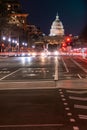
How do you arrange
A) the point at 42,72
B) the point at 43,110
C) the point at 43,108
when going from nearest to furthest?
the point at 43,110, the point at 43,108, the point at 42,72

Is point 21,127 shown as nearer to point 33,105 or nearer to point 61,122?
point 61,122

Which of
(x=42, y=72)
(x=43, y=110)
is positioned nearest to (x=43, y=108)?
(x=43, y=110)

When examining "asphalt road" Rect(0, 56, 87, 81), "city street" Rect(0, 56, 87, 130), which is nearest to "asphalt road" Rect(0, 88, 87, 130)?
"city street" Rect(0, 56, 87, 130)

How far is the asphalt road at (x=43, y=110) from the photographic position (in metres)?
11.7

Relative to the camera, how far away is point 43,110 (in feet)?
46.6

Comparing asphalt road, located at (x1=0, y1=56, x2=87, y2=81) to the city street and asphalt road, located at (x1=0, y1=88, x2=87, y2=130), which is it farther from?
asphalt road, located at (x1=0, y1=88, x2=87, y2=130)

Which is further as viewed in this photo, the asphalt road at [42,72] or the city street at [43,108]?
the asphalt road at [42,72]

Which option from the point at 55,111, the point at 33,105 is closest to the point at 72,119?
the point at 55,111

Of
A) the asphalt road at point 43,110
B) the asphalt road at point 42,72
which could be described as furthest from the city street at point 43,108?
the asphalt road at point 42,72

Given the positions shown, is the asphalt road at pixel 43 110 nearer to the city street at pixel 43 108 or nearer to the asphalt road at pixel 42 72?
the city street at pixel 43 108

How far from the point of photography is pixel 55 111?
45.8 ft

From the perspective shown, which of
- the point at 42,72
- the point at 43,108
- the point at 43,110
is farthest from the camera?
the point at 42,72

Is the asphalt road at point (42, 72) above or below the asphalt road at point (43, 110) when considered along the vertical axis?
below

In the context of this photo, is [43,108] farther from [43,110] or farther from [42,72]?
[42,72]
